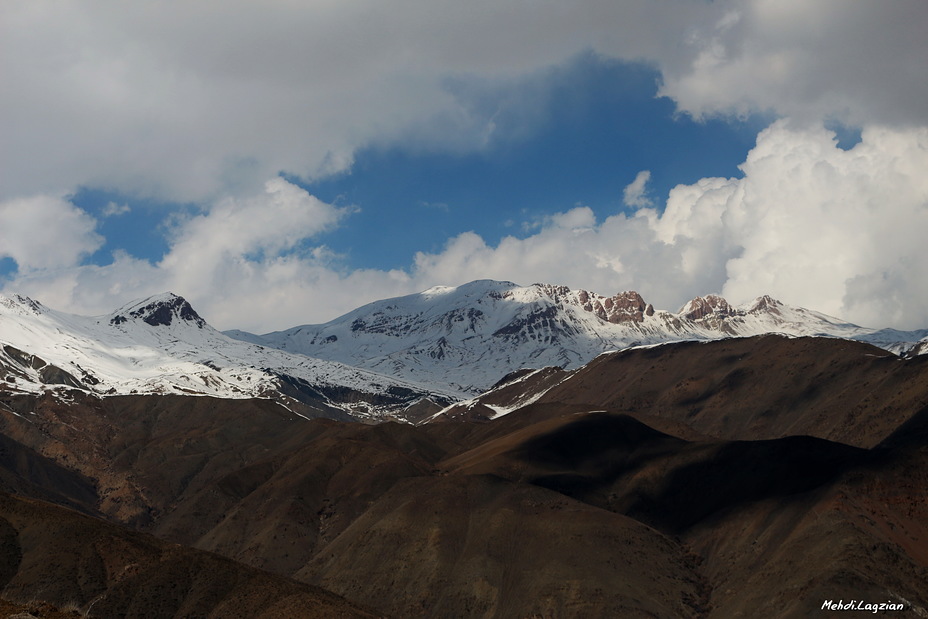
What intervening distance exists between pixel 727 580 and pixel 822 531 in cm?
1961

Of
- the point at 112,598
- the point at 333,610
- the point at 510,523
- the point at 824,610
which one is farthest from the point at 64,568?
the point at 824,610

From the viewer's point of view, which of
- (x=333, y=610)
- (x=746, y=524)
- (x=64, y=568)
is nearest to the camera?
(x=333, y=610)

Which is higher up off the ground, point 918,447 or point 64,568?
point 918,447

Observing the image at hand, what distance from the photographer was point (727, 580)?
16412 centimetres

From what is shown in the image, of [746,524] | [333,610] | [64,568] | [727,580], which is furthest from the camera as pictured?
[746,524]

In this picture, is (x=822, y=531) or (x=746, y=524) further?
(x=746, y=524)

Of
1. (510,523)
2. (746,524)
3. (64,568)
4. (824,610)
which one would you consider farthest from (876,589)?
(64,568)

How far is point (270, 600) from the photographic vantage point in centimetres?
13238

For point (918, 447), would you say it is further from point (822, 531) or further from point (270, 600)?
point (270, 600)

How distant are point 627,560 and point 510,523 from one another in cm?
2649

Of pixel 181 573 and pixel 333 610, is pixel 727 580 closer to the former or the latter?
pixel 333 610

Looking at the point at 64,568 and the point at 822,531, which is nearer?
the point at 64,568

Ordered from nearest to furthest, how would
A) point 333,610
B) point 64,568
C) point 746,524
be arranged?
point 333,610, point 64,568, point 746,524

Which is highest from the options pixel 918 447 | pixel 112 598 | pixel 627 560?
pixel 918 447
